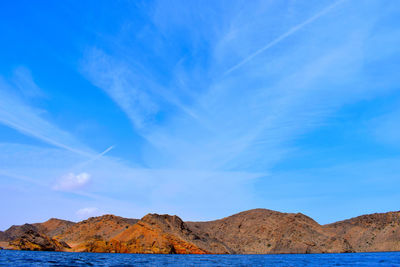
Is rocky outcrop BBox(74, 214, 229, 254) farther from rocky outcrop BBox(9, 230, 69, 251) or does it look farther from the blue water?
the blue water

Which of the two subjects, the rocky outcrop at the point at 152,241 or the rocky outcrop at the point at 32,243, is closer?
the rocky outcrop at the point at 32,243

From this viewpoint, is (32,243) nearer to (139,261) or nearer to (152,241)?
(152,241)

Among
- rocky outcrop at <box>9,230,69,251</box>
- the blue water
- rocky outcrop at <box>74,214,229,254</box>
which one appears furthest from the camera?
rocky outcrop at <box>74,214,229,254</box>

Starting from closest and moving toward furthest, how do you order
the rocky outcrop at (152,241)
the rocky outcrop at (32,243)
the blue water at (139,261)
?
1. the blue water at (139,261)
2. the rocky outcrop at (32,243)
3. the rocky outcrop at (152,241)

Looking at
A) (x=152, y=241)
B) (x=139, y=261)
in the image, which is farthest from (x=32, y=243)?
(x=139, y=261)

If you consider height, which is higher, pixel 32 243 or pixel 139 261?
pixel 32 243

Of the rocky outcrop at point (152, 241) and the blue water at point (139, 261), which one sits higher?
the rocky outcrop at point (152, 241)

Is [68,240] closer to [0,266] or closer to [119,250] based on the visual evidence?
[119,250]

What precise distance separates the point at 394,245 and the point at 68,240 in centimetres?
19349

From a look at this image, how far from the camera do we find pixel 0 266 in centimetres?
3784

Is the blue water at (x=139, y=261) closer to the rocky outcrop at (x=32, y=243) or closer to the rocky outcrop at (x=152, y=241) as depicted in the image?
the rocky outcrop at (x=32, y=243)

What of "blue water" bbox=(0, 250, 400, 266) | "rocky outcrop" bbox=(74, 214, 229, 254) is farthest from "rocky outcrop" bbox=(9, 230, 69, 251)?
"blue water" bbox=(0, 250, 400, 266)

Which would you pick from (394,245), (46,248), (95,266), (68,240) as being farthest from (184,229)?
(394,245)

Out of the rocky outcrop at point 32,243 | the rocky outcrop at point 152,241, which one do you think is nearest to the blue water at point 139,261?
the rocky outcrop at point 32,243
